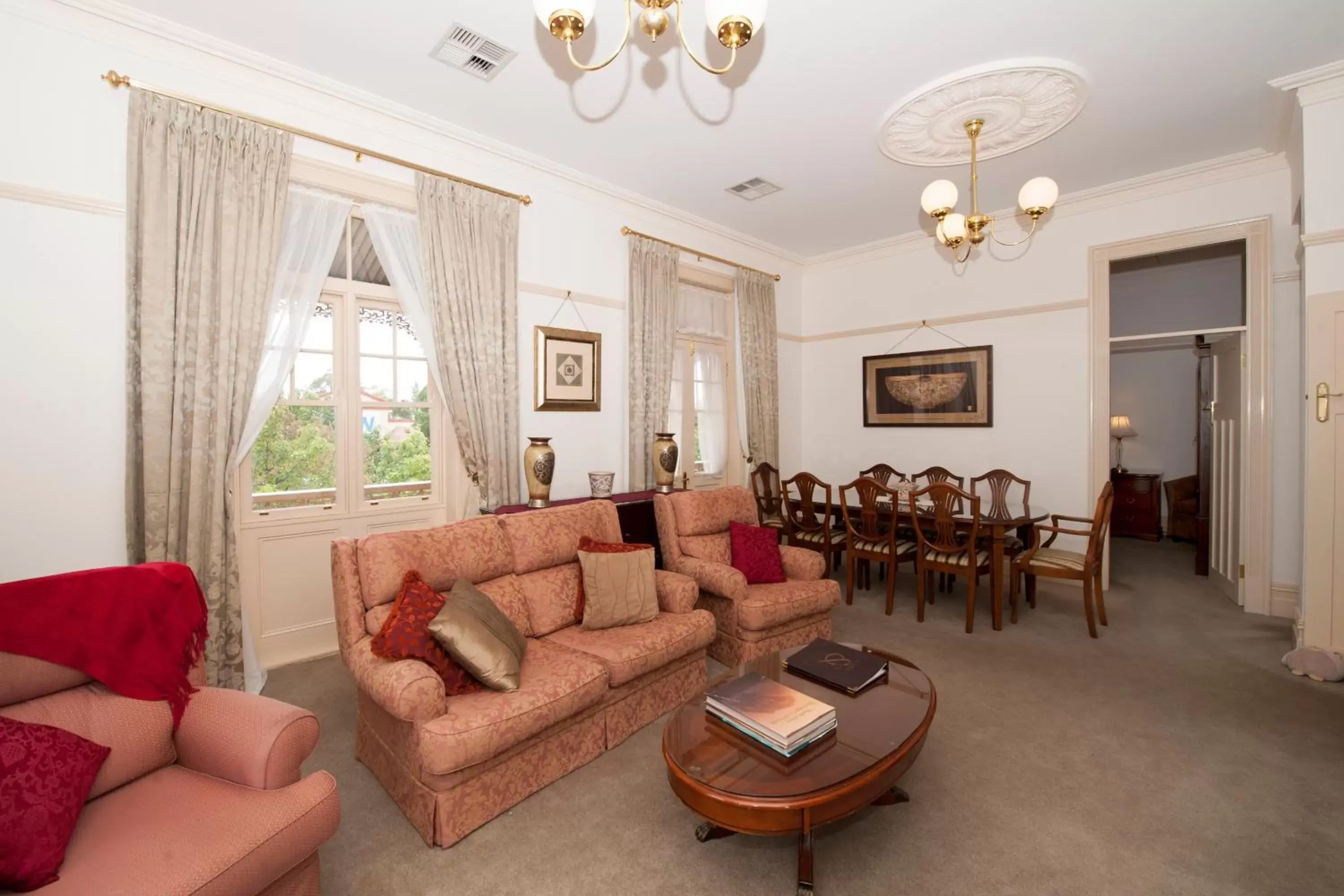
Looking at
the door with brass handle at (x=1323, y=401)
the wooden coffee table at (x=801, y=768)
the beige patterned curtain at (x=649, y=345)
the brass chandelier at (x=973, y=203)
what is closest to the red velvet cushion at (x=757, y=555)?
the beige patterned curtain at (x=649, y=345)

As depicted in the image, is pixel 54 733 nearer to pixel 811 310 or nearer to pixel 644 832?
pixel 644 832

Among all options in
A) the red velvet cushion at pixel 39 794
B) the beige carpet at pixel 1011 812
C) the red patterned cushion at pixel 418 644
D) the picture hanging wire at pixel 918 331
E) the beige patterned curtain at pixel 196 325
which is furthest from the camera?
the picture hanging wire at pixel 918 331

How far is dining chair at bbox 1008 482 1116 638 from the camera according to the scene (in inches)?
151

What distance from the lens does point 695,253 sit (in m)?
5.21

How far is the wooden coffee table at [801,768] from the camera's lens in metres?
1.63

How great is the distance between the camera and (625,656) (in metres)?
2.51

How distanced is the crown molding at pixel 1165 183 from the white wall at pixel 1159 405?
294 cm

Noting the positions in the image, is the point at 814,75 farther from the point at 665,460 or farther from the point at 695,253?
the point at 665,460

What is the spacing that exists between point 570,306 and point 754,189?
68.5 inches

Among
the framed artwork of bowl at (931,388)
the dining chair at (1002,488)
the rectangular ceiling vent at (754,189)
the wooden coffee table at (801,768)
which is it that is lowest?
the wooden coffee table at (801,768)

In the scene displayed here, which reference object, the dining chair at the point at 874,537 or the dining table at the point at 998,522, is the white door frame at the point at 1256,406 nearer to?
the dining table at the point at 998,522

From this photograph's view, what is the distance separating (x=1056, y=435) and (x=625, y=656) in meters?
4.36

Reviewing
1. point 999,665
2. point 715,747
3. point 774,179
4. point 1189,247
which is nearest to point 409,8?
point 774,179

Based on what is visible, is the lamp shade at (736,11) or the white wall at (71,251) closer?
the lamp shade at (736,11)
